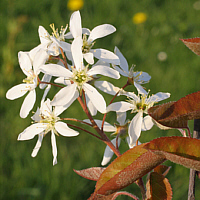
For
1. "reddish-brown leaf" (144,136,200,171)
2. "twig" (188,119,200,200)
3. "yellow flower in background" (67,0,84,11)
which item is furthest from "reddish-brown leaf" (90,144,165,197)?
"yellow flower in background" (67,0,84,11)

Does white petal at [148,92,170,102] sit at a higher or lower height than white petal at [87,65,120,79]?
lower

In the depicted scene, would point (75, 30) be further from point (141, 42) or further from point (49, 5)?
point (49, 5)

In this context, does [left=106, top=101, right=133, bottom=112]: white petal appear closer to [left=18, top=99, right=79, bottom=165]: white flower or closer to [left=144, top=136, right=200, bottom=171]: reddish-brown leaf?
[left=18, top=99, right=79, bottom=165]: white flower

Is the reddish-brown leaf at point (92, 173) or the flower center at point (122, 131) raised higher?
the flower center at point (122, 131)

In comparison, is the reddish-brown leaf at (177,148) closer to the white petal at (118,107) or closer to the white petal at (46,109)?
the white petal at (118,107)

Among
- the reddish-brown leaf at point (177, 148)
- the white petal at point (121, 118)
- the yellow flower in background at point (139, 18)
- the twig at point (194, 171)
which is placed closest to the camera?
the reddish-brown leaf at point (177, 148)

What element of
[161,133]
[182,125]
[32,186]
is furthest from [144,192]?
[161,133]

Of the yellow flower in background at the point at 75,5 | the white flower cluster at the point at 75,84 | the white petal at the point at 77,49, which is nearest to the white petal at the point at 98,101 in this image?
the white flower cluster at the point at 75,84
